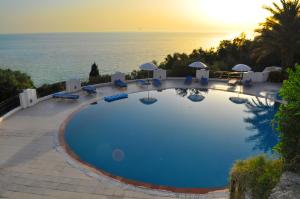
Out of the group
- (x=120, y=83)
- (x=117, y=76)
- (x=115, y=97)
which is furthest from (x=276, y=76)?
(x=115, y=97)

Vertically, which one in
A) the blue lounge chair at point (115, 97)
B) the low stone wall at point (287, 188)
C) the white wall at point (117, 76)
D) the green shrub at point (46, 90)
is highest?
the white wall at point (117, 76)

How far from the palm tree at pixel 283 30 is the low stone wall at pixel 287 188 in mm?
20040

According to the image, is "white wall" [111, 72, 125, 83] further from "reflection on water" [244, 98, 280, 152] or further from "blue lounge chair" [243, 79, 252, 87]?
"reflection on water" [244, 98, 280, 152]

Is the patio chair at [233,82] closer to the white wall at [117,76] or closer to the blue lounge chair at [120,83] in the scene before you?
the blue lounge chair at [120,83]

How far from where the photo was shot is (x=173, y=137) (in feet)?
41.3

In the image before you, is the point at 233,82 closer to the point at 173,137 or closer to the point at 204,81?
the point at 204,81

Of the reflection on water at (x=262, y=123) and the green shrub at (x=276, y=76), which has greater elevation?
the green shrub at (x=276, y=76)

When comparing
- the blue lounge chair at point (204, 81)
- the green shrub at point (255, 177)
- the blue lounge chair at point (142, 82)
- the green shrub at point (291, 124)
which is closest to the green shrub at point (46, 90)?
the blue lounge chair at point (142, 82)

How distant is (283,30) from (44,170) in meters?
21.7

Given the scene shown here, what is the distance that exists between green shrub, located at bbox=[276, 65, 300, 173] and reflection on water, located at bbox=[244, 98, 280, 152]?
17.7 ft

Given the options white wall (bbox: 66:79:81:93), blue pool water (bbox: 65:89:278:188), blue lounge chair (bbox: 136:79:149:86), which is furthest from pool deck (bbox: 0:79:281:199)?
Answer: blue lounge chair (bbox: 136:79:149:86)

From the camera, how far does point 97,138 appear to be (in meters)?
12.4

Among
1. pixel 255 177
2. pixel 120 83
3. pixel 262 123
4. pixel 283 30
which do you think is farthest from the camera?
pixel 283 30

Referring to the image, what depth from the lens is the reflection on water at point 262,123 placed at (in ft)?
40.0
